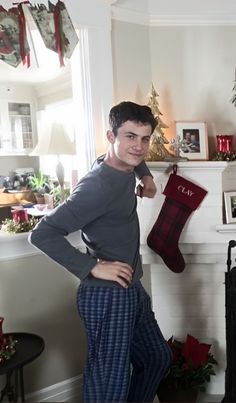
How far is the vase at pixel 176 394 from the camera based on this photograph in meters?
2.15

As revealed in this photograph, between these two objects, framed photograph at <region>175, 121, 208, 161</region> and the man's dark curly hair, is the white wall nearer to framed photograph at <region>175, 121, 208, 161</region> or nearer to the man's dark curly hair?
framed photograph at <region>175, 121, 208, 161</region>

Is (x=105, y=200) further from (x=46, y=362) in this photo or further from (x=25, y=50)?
(x=46, y=362)

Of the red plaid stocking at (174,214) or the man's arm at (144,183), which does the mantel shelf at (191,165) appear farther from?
the man's arm at (144,183)

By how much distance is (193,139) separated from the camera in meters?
2.24

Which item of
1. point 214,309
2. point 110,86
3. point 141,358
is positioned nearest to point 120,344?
point 141,358

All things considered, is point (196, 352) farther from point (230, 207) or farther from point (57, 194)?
point (57, 194)

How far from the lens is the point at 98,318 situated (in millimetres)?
1638

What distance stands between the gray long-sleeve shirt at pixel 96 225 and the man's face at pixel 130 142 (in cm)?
6

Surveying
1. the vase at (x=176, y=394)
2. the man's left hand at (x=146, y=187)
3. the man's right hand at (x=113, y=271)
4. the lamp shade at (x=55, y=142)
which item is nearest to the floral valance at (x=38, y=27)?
the lamp shade at (x=55, y=142)

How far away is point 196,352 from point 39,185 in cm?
132

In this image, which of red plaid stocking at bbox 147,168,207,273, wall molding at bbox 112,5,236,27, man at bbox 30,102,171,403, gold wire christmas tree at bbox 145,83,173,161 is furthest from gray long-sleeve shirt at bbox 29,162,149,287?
wall molding at bbox 112,5,236,27

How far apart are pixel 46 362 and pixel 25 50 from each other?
1517 mm

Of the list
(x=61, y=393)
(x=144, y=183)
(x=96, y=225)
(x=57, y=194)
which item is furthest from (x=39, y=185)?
(x=61, y=393)

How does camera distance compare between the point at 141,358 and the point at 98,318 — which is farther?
the point at 141,358
